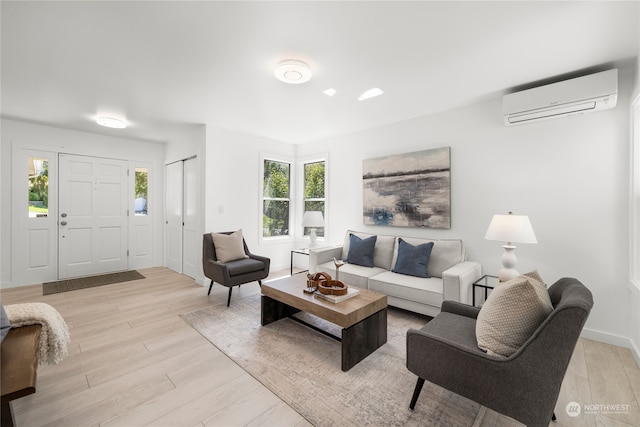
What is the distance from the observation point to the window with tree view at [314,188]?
5.14m

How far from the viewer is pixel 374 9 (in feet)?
5.70

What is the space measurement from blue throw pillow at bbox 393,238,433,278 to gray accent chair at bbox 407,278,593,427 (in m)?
1.61

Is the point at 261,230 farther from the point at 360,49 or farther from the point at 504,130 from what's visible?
the point at 504,130

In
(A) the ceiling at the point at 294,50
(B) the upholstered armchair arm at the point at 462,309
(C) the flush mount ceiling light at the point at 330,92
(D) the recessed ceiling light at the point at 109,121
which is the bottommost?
(B) the upholstered armchair arm at the point at 462,309

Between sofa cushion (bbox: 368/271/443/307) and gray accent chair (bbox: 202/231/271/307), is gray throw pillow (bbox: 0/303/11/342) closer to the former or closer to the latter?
gray accent chair (bbox: 202/231/271/307)

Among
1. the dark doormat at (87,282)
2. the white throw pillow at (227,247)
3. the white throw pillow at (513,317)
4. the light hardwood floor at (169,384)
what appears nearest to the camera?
the white throw pillow at (513,317)

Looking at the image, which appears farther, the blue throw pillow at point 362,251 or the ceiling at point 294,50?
the blue throw pillow at point 362,251

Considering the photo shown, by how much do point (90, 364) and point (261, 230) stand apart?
3.04 metres

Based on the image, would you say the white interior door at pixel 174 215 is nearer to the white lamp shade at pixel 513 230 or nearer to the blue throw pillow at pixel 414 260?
the blue throw pillow at pixel 414 260

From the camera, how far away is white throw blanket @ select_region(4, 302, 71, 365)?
5.45ft

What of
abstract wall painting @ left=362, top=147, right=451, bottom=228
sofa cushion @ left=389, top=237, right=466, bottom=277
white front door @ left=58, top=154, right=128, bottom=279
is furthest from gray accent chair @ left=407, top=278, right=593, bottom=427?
white front door @ left=58, top=154, right=128, bottom=279

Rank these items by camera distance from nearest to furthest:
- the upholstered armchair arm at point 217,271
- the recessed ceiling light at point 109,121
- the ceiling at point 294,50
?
the ceiling at point 294,50, the upholstered armchair arm at point 217,271, the recessed ceiling light at point 109,121

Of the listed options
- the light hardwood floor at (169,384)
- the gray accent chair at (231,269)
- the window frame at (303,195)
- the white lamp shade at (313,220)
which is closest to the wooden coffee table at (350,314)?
the light hardwood floor at (169,384)
